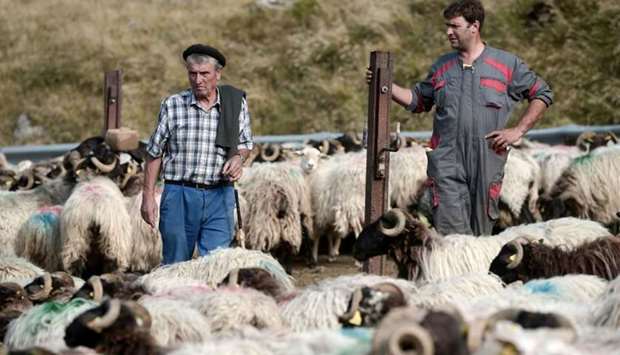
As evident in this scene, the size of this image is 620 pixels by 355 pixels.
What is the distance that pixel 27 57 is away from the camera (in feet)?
91.1

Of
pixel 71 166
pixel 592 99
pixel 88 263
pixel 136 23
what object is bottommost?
pixel 88 263

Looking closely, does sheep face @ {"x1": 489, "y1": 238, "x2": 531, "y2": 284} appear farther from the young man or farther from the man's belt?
the man's belt

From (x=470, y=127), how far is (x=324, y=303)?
2.24m

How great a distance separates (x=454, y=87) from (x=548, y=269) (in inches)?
55.8

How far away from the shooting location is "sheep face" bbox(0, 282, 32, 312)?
6836 mm

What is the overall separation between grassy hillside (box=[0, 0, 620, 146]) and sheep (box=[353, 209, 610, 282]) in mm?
15602

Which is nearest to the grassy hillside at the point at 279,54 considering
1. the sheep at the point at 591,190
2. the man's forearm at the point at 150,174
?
the sheep at the point at 591,190

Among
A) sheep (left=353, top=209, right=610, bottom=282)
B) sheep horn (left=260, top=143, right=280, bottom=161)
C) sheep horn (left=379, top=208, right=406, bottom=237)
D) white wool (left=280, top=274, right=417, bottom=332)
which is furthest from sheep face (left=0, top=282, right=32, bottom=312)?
sheep horn (left=260, top=143, right=280, bottom=161)

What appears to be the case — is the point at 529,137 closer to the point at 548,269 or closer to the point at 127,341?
the point at 548,269

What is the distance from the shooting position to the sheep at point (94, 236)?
10000mm

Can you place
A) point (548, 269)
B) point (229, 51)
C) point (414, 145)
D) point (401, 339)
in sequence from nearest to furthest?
point (401, 339), point (548, 269), point (414, 145), point (229, 51)

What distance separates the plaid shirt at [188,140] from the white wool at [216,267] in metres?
0.60

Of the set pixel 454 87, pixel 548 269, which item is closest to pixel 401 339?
pixel 548 269

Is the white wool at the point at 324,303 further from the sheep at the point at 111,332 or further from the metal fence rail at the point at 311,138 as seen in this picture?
the metal fence rail at the point at 311,138
